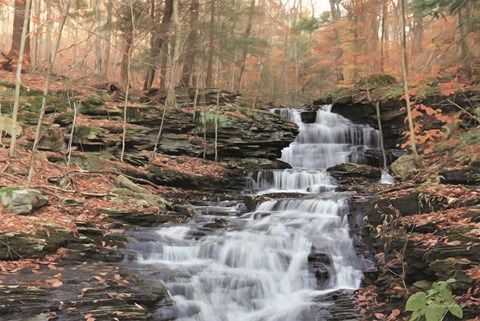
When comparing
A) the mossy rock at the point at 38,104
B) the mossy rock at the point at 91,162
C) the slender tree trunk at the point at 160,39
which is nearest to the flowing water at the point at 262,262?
the mossy rock at the point at 91,162

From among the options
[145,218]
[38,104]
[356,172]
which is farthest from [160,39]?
[145,218]

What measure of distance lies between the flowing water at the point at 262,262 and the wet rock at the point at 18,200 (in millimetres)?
2292

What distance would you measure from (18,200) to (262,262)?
4645 mm

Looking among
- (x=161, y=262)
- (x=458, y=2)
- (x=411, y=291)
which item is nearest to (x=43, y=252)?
(x=161, y=262)

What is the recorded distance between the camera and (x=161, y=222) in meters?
8.71

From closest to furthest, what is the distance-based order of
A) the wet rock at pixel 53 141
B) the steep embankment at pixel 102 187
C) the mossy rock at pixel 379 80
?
the steep embankment at pixel 102 187
the wet rock at pixel 53 141
the mossy rock at pixel 379 80

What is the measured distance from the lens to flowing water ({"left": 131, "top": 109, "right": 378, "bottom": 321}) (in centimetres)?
602

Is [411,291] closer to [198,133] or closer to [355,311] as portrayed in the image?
[355,311]

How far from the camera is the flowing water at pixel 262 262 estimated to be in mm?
6023

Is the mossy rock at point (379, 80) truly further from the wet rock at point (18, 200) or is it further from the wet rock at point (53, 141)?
the wet rock at point (18, 200)

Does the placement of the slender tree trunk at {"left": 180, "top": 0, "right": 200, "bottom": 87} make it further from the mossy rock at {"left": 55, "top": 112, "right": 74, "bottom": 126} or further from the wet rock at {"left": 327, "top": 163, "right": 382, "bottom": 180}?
the wet rock at {"left": 327, "top": 163, "right": 382, "bottom": 180}

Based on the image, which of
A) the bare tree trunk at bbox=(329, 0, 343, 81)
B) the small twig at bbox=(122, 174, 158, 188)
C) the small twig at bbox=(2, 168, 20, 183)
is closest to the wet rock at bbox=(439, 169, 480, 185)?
the small twig at bbox=(122, 174, 158, 188)

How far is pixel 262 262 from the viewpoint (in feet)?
24.0

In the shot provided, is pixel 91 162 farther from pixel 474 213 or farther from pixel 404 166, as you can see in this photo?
pixel 404 166
